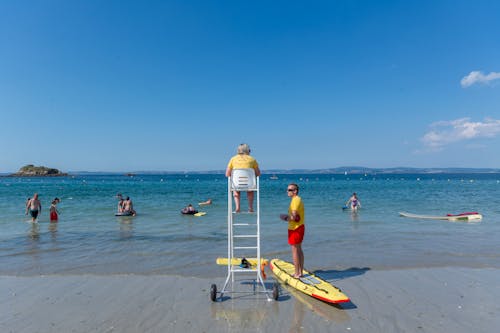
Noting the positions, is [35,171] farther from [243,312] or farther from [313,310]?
[313,310]

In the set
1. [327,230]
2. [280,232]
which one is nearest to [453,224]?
[327,230]

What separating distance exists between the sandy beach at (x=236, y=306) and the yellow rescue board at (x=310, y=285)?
16 cm

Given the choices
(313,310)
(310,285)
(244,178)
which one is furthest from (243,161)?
(313,310)

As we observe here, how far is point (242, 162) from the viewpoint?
6.39m

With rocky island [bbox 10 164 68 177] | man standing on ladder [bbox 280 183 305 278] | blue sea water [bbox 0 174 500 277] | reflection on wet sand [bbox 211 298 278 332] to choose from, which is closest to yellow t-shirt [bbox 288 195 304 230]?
man standing on ladder [bbox 280 183 305 278]

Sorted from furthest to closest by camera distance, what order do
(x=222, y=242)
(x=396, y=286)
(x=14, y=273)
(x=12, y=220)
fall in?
1. (x=12, y=220)
2. (x=222, y=242)
3. (x=14, y=273)
4. (x=396, y=286)

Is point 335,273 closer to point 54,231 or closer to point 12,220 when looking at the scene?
point 54,231

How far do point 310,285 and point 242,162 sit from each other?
272 cm

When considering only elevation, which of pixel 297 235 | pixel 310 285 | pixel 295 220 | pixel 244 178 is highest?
pixel 244 178

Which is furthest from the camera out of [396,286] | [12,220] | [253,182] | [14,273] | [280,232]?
[12,220]

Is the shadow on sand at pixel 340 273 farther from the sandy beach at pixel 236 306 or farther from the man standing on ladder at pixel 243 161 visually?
the man standing on ladder at pixel 243 161

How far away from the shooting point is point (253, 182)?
20.5ft

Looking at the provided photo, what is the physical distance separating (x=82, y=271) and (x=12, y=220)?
13165 mm

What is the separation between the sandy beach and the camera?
5430 mm
